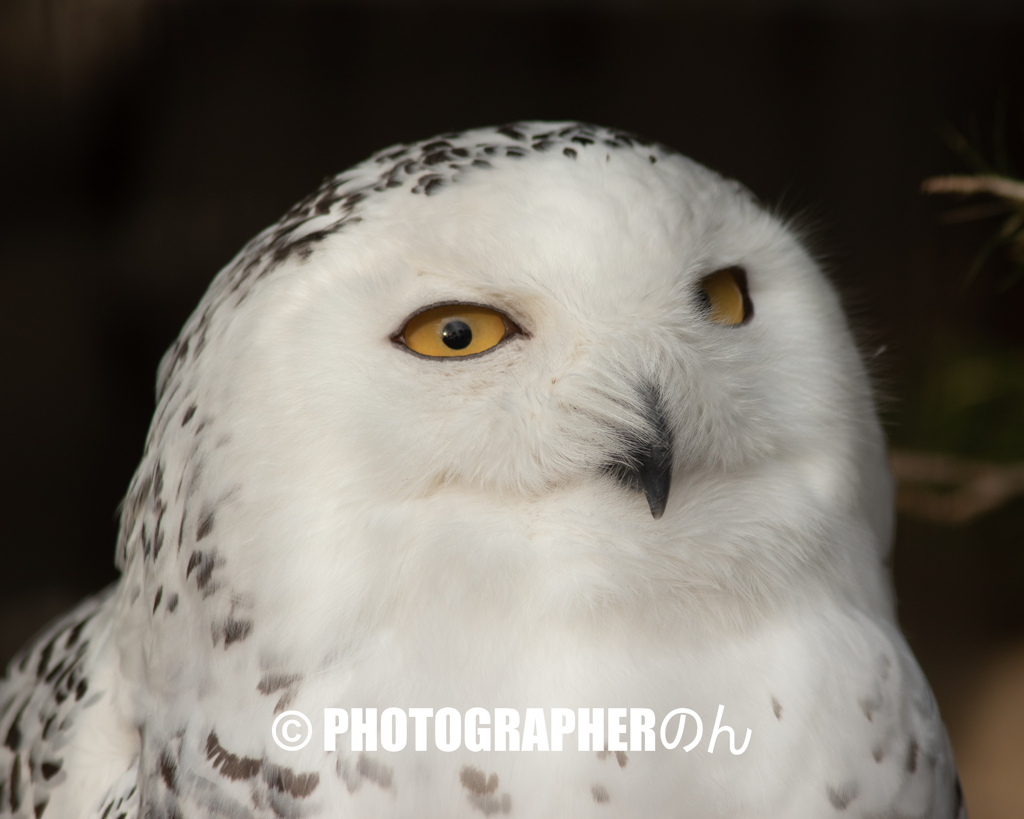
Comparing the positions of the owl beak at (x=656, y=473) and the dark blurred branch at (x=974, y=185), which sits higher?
the dark blurred branch at (x=974, y=185)

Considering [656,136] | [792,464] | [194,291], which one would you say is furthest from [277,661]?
[656,136]

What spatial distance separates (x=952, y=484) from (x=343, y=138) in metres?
1.58

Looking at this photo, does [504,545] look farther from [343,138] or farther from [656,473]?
[343,138]

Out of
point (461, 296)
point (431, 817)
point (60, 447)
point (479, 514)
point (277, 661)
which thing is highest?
point (461, 296)

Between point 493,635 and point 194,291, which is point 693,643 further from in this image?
point 194,291

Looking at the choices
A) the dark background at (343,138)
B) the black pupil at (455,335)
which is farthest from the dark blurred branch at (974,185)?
the dark background at (343,138)

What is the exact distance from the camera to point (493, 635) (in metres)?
0.76

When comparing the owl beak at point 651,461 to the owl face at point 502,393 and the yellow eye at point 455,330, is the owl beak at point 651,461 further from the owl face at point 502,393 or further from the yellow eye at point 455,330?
the yellow eye at point 455,330

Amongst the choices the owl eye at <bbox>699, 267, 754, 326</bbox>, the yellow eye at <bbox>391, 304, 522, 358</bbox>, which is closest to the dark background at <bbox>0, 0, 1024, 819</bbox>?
the owl eye at <bbox>699, 267, 754, 326</bbox>

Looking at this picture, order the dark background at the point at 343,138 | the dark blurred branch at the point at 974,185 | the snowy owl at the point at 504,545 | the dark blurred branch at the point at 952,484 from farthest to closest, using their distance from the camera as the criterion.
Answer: the dark background at the point at 343,138 → the dark blurred branch at the point at 952,484 → the dark blurred branch at the point at 974,185 → the snowy owl at the point at 504,545

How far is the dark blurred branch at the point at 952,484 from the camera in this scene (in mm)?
1242

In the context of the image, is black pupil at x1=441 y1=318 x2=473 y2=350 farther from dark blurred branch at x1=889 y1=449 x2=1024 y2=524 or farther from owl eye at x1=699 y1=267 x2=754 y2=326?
dark blurred branch at x1=889 y1=449 x2=1024 y2=524

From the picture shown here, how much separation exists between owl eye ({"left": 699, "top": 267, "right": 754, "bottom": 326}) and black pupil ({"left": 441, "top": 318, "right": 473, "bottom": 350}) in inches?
10.2

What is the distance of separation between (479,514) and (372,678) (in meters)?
0.17
